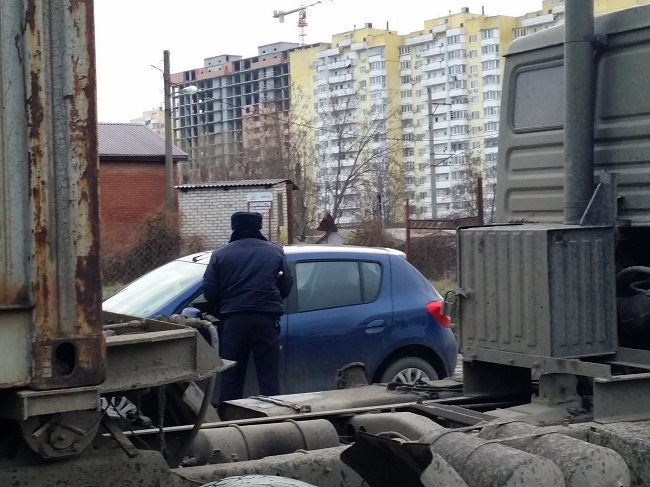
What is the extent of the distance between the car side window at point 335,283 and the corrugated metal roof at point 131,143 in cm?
3009

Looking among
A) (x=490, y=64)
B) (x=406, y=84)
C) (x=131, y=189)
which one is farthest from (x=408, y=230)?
(x=406, y=84)

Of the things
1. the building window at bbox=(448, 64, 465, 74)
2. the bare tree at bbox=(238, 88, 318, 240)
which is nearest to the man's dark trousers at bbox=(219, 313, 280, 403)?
the bare tree at bbox=(238, 88, 318, 240)

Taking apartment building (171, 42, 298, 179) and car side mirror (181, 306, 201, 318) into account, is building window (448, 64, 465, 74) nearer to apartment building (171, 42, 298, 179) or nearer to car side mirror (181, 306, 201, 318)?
apartment building (171, 42, 298, 179)

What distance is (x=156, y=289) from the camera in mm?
9109

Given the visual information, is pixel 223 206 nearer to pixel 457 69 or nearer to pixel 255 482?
pixel 255 482

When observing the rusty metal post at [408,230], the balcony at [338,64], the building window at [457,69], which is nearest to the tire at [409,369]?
the rusty metal post at [408,230]

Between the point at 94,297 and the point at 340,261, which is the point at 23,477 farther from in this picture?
the point at 340,261

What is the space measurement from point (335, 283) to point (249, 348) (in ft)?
5.34

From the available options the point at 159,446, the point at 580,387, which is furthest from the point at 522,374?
the point at 159,446

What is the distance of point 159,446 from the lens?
11.6ft

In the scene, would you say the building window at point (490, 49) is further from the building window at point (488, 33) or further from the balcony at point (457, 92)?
the balcony at point (457, 92)

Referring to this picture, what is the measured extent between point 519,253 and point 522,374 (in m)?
0.86

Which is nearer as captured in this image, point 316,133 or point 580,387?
point 580,387

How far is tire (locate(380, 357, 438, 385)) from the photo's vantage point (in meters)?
9.22
